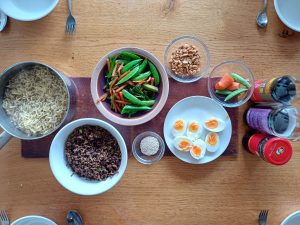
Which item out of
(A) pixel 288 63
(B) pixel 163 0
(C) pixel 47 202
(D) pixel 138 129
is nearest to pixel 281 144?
(A) pixel 288 63

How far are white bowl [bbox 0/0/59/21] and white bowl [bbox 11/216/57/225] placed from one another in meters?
0.64

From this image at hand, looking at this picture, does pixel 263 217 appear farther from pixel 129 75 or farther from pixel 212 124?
pixel 129 75

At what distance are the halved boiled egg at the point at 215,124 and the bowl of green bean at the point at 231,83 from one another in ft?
0.20

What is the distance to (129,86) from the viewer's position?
1107 mm

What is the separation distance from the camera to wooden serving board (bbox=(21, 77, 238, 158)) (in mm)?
1132

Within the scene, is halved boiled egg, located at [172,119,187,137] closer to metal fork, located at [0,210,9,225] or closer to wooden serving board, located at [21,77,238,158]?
wooden serving board, located at [21,77,238,158]

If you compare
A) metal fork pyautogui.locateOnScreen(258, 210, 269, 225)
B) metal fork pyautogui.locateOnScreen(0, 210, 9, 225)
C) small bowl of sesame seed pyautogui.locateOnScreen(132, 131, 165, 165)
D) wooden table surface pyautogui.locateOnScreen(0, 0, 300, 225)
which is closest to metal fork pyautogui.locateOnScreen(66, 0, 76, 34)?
wooden table surface pyautogui.locateOnScreen(0, 0, 300, 225)

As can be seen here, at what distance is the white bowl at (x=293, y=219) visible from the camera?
115 centimetres

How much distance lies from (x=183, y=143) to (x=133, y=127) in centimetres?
17

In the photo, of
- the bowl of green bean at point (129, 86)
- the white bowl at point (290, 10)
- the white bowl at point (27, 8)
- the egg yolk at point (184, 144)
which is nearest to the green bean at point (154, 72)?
the bowl of green bean at point (129, 86)

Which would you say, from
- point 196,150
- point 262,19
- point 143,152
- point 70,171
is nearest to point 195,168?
point 196,150

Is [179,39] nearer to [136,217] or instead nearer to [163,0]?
[163,0]

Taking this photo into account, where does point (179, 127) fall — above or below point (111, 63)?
below

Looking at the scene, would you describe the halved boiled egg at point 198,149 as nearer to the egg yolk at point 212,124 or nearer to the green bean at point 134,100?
the egg yolk at point 212,124
